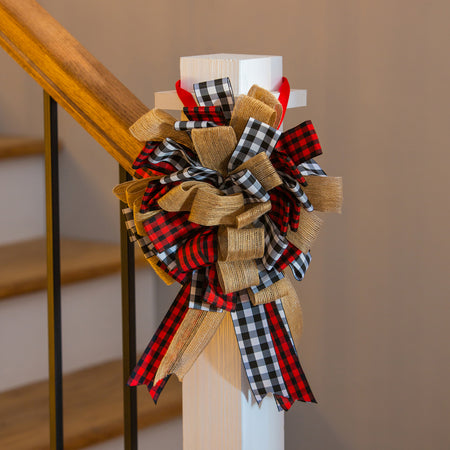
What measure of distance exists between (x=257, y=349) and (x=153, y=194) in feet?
0.61

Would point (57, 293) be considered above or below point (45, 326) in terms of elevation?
above

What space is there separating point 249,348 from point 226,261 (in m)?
0.11

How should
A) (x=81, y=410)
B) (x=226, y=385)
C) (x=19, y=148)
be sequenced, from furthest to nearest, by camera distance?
(x=19, y=148) < (x=81, y=410) < (x=226, y=385)

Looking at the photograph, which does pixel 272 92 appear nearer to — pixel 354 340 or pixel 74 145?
pixel 354 340

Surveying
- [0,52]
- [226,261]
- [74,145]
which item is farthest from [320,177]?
[0,52]

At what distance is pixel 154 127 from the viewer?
1.96 feet

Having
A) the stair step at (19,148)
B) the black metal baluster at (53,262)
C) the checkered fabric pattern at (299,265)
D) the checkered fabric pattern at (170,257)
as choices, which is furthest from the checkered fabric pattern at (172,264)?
the stair step at (19,148)

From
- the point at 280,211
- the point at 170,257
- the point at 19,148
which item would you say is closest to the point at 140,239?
the point at 170,257

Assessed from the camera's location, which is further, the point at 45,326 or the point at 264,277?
the point at 45,326

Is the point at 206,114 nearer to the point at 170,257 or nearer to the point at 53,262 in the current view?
the point at 170,257

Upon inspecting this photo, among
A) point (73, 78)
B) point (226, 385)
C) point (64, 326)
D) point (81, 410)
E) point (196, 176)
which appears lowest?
point (81, 410)

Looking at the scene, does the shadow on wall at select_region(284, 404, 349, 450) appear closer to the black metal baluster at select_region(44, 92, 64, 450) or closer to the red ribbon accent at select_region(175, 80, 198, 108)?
the black metal baluster at select_region(44, 92, 64, 450)

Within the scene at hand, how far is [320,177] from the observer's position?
589mm

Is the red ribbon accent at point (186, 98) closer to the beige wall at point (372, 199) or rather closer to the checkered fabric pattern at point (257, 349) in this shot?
the checkered fabric pattern at point (257, 349)
